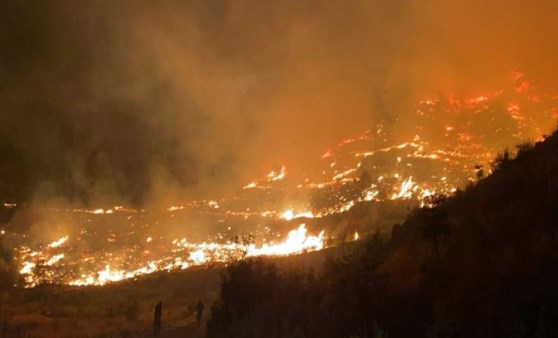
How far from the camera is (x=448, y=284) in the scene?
9.59 metres

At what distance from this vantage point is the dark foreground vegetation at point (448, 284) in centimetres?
802

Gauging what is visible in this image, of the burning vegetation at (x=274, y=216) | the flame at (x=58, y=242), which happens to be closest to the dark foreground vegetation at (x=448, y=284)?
the burning vegetation at (x=274, y=216)

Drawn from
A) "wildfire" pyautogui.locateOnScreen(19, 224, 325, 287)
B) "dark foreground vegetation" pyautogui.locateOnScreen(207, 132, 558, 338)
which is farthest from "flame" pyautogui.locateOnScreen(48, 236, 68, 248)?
"dark foreground vegetation" pyautogui.locateOnScreen(207, 132, 558, 338)

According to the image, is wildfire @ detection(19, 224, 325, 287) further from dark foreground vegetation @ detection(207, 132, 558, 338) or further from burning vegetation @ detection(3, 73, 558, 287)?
dark foreground vegetation @ detection(207, 132, 558, 338)

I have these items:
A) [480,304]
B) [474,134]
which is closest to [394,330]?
[480,304]

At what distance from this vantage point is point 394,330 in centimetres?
933

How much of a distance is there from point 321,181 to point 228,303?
37754mm

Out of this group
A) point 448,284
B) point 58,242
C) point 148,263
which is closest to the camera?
point 448,284

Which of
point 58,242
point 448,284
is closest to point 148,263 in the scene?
point 58,242

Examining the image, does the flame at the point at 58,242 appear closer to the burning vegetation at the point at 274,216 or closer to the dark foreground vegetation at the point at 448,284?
the burning vegetation at the point at 274,216

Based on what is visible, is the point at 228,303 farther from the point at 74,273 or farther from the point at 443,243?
the point at 74,273

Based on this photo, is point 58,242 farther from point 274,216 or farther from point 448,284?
point 448,284

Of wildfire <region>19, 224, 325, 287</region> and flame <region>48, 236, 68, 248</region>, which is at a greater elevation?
flame <region>48, 236, 68, 248</region>

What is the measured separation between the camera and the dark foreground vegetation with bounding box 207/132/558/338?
8.02 meters
